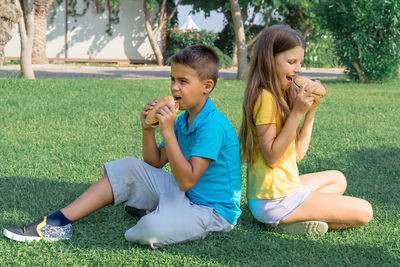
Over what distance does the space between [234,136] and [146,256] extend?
0.84m

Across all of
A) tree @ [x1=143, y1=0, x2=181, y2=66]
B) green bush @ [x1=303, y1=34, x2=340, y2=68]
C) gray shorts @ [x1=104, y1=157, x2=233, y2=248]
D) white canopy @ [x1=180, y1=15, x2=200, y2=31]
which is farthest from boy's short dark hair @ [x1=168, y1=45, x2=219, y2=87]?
green bush @ [x1=303, y1=34, x2=340, y2=68]

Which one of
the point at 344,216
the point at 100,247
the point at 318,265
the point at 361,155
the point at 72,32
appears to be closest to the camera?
the point at 318,265

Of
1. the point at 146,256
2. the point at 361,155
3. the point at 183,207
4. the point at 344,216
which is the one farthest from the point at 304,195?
the point at 361,155

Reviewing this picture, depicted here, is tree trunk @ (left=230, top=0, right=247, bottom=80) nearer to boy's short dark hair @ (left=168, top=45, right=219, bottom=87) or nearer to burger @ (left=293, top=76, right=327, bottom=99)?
burger @ (left=293, top=76, right=327, bottom=99)

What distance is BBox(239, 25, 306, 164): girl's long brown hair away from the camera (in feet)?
9.72

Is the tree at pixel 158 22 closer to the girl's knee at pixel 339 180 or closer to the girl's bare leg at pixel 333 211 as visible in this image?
the girl's knee at pixel 339 180

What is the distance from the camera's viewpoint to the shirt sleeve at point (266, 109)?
2.94 m

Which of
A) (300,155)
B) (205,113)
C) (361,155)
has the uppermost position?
(205,113)

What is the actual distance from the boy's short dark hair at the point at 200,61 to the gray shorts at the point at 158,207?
0.65m

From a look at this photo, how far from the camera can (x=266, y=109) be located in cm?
295

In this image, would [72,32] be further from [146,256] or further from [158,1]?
[146,256]

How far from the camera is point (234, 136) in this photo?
9.95 feet

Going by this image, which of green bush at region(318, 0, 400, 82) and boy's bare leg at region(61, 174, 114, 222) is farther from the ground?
green bush at region(318, 0, 400, 82)

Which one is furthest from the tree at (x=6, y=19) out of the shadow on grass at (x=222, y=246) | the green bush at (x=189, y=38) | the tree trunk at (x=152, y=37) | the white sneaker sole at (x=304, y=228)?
the green bush at (x=189, y=38)
